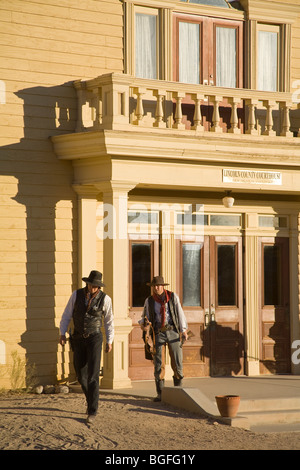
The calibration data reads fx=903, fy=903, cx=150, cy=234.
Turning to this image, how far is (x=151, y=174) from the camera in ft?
47.2

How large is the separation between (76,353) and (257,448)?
2693mm

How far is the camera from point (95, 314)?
11.6m

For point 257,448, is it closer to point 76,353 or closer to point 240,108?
point 76,353

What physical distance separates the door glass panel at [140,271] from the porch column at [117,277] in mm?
1363

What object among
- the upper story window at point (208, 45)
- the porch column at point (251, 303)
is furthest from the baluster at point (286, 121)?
the porch column at point (251, 303)

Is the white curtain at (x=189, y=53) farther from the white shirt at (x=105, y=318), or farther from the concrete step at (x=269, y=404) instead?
the concrete step at (x=269, y=404)

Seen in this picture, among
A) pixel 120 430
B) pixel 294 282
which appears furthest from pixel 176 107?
pixel 120 430

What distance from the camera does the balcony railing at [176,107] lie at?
14.0m

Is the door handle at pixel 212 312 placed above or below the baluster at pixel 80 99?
below

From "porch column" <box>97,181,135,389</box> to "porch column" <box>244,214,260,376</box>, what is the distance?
3.03 meters

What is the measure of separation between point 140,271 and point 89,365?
435 cm

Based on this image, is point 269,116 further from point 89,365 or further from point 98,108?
point 89,365

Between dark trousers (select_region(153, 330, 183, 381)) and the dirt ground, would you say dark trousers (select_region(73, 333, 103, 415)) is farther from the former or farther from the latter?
dark trousers (select_region(153, 330, 183, 381))

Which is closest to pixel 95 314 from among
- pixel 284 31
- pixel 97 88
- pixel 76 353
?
pixel 76 353
